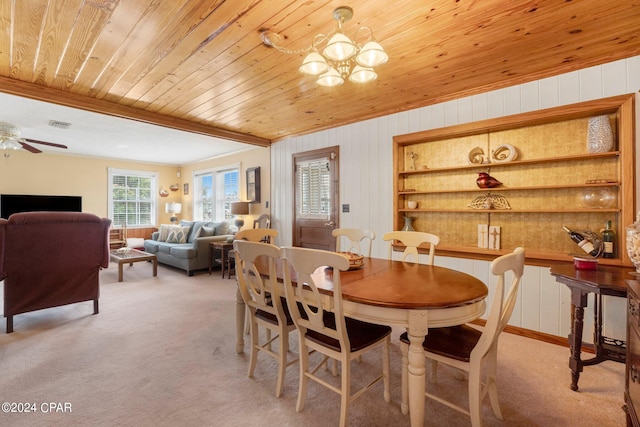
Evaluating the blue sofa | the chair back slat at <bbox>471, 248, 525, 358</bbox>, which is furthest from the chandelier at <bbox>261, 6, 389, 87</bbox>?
the blue sofa

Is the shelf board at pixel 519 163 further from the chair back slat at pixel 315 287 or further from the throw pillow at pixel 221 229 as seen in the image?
the throw pillow at pixel 221 229

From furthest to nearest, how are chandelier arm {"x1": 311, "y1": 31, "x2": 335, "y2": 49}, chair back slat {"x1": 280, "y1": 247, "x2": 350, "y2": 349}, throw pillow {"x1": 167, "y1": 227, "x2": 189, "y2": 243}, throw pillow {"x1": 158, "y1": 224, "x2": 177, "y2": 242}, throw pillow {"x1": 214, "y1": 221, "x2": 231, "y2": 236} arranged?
1. throw pillow {"x1": 158, "y1": 224, "x2": 177, "y2": 242}
2. throw pillow {"x1": 167, "y1": 227, "x2": 189, "y2": 243}
3. throw pillow {"x1": 214, "y1": 221, "x2": 231, "y2": 236}
4. chandelier arm {"x1": 311, "y1": 31, "x2": 335, "y2": 49}
5. chair back slat {"x1": 280, "y1": 247, "x2": 350, "y2": 349}

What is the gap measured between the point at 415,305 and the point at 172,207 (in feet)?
25.1

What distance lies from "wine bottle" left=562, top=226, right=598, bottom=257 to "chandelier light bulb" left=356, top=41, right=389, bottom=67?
87.7 inches

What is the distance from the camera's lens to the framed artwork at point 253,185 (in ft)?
17.9

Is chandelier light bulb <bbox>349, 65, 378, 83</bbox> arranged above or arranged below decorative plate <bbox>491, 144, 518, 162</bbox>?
above

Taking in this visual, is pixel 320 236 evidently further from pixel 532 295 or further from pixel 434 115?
pixel 532 295

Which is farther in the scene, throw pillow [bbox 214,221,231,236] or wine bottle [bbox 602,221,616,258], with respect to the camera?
throw pillow [bbox 214,221,231,236]

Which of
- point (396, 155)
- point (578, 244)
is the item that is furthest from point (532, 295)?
point (396, 155)

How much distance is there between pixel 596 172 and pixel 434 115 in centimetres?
152

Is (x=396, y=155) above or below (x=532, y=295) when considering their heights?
above

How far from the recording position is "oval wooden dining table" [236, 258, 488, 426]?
1.34 m

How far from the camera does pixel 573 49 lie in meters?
2.23

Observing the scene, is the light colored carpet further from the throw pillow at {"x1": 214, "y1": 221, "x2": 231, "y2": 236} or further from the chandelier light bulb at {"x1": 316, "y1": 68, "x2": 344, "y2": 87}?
the throw pillow at {"x1": 214, "y1": 221, "x2": 231, "y2": 236}
